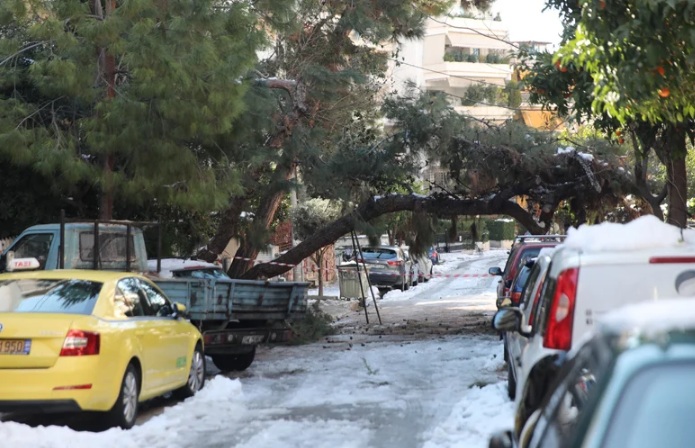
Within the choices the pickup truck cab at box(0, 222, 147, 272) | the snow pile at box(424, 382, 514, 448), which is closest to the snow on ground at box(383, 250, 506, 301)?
the pickup truck cab at box(0, 222, 147, 272)

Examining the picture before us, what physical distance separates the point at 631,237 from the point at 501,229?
7634cm

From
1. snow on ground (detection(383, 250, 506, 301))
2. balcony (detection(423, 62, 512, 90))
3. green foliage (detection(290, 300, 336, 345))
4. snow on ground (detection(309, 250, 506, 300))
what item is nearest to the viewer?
green foliage (detection(290, 300, 336, 345))

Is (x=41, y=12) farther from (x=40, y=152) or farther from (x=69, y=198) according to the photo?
(x=69, y=198)

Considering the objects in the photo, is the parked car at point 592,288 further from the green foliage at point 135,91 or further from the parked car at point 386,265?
the parked car at point 386,265

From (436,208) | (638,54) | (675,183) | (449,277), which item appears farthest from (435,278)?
(638,54)

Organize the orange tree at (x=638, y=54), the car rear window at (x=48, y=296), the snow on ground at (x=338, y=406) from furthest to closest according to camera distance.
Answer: the car rear window at (x=48, y=296)
the snow on ground at (x=338, y=406)
the orange tree at (x=638, y=54)

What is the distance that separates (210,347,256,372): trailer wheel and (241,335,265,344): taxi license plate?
23 centimetres

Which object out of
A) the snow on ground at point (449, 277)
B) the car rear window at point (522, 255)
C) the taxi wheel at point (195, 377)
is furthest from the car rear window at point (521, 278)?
the snow on ground at point (449, 277)

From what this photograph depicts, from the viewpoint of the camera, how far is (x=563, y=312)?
673cm

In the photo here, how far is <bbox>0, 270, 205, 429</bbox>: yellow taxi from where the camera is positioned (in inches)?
368

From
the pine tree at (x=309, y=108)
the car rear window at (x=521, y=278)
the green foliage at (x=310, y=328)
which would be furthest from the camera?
the green foliage at (x=310, y=328)

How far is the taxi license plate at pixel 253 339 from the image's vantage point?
1503cm

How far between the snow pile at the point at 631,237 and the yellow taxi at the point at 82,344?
4.87 metres

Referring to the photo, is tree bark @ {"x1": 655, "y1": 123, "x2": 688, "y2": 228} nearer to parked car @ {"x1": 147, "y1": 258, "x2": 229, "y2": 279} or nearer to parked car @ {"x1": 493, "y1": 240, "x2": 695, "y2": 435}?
parked car @ {"x1": 147, "y1": 258, "x2": 229, "y2": 279}
